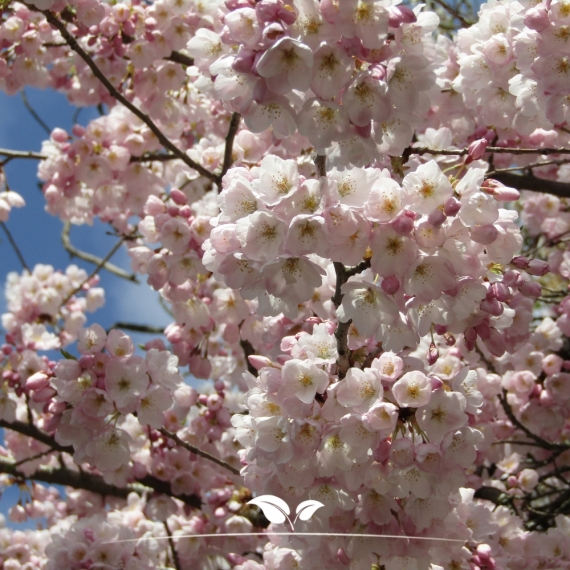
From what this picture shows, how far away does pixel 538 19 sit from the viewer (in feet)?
6.58

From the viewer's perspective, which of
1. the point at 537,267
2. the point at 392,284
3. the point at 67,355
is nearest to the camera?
the point at 392,284

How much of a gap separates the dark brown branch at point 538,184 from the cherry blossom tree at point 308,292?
1 cm

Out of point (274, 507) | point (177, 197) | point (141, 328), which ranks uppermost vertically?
point (177, 197)

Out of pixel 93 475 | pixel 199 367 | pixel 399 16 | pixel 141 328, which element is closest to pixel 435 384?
pixel 399 16

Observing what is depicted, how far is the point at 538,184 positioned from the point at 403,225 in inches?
68.9

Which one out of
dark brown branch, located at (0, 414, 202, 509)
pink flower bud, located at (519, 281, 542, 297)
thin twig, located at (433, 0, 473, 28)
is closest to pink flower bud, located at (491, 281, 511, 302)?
pink flower bud, located at (519, 281, 542, 297)

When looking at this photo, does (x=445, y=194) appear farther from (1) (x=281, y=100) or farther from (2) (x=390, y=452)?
(2) (x=390, y=452)

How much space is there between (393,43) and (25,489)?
3.17 m

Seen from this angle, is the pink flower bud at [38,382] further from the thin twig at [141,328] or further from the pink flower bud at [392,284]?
the thin twig at [141,328]

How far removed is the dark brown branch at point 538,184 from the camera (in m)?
2.97

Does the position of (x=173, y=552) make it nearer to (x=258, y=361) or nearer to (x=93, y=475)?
(x=93, y=475)

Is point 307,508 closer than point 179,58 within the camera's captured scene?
Yes

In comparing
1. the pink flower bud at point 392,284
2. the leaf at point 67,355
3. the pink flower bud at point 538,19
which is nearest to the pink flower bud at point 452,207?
the pink flower bud at point 392,284

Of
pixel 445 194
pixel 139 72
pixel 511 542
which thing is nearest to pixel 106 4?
pixel 139 72
